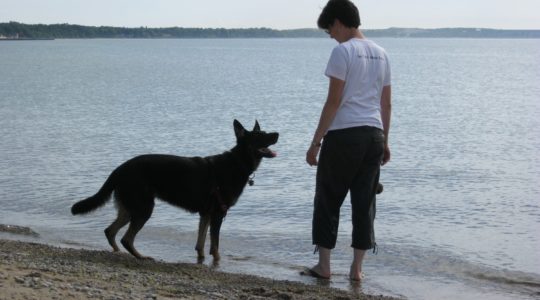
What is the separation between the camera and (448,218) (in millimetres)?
11883

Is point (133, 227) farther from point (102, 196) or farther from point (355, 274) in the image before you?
point (355, 274)

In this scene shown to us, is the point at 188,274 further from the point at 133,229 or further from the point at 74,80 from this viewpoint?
the point at 74,80

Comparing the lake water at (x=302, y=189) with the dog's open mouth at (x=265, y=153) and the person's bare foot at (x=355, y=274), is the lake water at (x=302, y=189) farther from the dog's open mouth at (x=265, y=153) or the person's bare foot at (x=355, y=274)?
the dog's open mouth at (x=265, y=153)

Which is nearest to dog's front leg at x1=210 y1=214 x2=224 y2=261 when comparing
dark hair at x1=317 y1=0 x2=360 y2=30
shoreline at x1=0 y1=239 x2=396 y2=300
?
shoreline at x1=0 y1=239 x2=396 y2=300

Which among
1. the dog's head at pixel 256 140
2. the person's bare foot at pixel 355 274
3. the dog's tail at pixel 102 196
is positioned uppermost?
the dog's head at pixel 256 140

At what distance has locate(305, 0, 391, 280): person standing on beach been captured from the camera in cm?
643

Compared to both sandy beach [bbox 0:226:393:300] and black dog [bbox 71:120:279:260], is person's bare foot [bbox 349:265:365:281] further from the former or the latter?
black dog [bbox 71:120:279:260]

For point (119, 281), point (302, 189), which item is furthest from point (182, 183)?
point (302, 189)

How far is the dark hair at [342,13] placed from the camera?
6500 mm

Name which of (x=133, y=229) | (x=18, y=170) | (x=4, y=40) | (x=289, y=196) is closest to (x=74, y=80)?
(x=18, y=170)

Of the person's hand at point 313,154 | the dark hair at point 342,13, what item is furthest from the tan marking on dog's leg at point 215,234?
the dark hair at point 342,13

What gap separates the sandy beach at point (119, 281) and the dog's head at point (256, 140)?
1262 millimetres

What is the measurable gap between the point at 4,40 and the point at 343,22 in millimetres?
201669

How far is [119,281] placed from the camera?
6.39 meters
